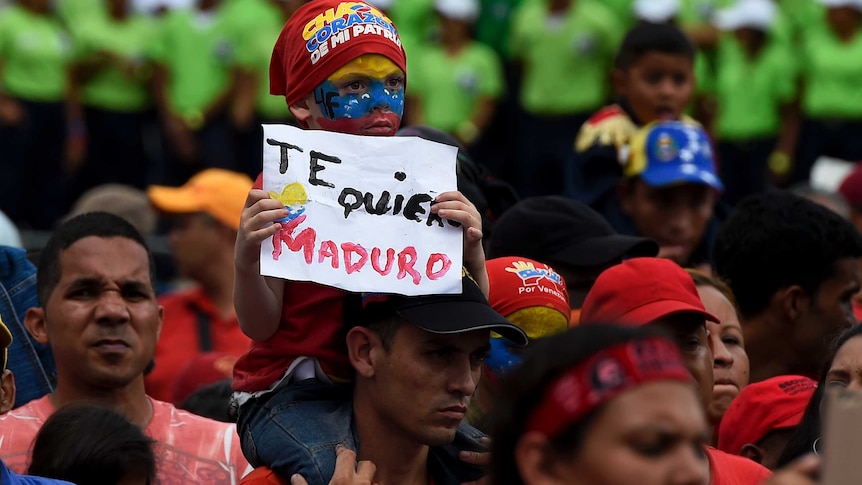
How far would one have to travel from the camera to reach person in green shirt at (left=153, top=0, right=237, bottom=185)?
14.0m

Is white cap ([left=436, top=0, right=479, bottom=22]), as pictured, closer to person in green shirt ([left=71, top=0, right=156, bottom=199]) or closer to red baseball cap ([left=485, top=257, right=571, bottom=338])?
person in green shirt ([left=71, top=0, right=156, bottom=199])

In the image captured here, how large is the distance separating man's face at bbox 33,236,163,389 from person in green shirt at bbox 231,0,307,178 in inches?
303

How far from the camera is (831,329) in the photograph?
6.32m

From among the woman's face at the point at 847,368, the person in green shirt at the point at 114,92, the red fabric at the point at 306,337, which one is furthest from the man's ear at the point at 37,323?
the person in green shirt at the point at 114,92

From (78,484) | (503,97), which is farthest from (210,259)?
(503,97)

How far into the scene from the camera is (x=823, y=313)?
6367mm

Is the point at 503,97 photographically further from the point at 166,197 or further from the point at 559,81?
the point at 166,197

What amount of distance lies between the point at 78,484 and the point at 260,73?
9.09 metres

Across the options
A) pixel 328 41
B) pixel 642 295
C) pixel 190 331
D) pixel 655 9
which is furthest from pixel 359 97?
pixel 655 9

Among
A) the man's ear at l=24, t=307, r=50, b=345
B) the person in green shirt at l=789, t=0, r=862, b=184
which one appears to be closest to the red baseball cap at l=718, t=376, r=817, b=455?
the man's ear at l=24, t=307, r=50, b=345

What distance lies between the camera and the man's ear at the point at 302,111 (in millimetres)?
4926

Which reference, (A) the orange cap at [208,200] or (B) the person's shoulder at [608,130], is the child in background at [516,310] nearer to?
(B) the person's shoulder at [608,130]

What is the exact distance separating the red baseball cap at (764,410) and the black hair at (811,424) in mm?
279

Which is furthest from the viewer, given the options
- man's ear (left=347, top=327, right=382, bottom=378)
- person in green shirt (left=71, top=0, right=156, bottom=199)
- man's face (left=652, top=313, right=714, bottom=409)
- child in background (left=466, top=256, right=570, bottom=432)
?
person in green shirt (left=71, top=0, right=156, bottom=199)
